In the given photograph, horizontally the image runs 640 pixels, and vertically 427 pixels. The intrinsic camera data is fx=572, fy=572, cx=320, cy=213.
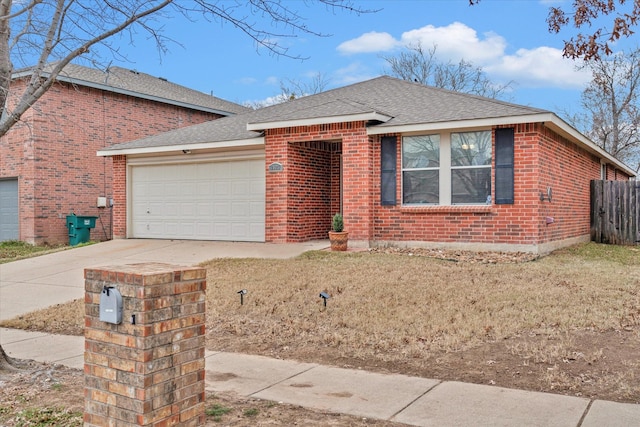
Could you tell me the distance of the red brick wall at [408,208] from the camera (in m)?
12.0

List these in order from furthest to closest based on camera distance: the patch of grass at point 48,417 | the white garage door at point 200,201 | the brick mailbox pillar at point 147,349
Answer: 1. the white garage door at point 200,201
2. the patch of grass at point 48,417
3. the brick mailbox pillar at point 147,349

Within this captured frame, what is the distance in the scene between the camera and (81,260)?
13406 millimetres

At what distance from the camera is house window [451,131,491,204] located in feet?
40.5

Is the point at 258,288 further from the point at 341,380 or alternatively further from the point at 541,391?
the point at 541,391

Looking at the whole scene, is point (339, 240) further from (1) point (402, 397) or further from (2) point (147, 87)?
(2) point (147, 87)

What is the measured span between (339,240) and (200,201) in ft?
16.6

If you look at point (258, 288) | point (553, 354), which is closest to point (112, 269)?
point (553, 354)

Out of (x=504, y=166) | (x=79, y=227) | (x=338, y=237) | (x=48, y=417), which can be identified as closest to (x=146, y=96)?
(x=79, y=227)

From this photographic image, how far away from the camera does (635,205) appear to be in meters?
17.0

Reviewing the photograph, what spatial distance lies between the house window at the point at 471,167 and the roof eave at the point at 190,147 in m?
4.89

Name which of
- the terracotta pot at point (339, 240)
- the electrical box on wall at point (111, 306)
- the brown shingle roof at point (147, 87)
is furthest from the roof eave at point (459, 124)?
the brown shingle roof at point (147, 87)

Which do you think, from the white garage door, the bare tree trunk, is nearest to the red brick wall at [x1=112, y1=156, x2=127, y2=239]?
the white garage door

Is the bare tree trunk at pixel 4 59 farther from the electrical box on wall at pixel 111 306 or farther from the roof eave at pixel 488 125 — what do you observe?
the roof eave at pixel 488 125

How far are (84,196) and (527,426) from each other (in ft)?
62.0
